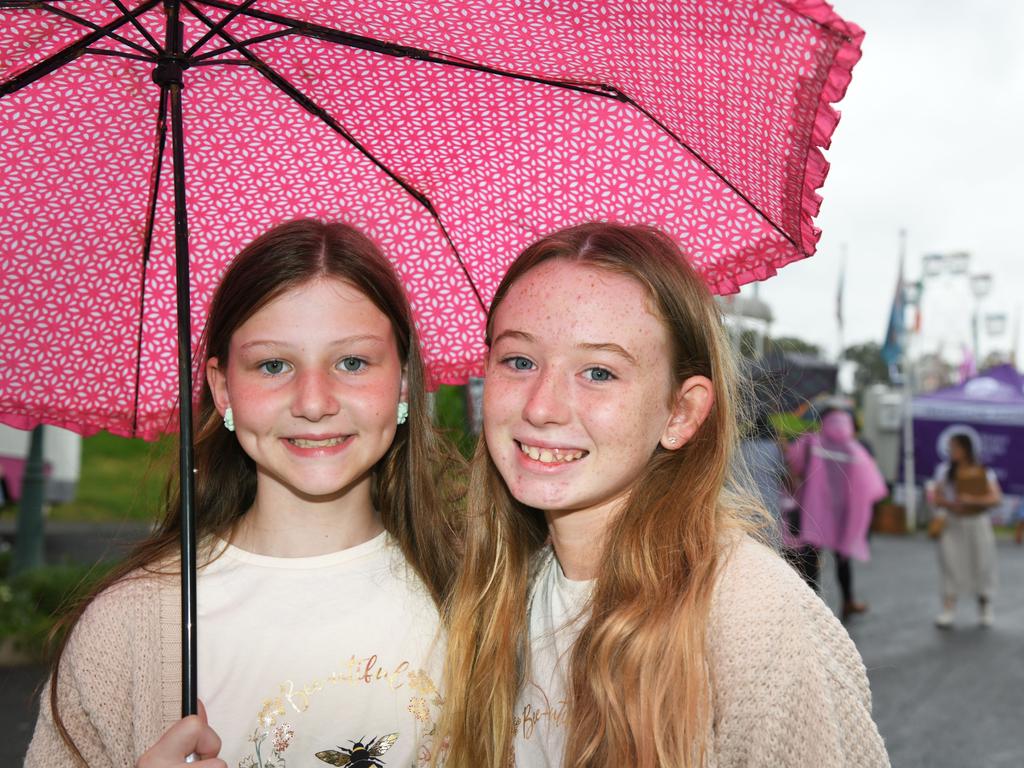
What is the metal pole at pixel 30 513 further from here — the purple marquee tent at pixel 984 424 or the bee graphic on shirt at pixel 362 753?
the purple marquee tent at pixel 984 424

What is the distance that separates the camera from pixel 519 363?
7.38 ft

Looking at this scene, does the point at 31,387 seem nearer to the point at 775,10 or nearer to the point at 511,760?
the point at 511,760

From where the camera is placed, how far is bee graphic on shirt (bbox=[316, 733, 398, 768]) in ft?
7.25

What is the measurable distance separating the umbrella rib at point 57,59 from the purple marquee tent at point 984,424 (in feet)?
77.0

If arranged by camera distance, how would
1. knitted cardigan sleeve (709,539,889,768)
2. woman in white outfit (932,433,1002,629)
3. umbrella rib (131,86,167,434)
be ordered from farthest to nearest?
woman in white outfit (932,433,1002,629) < umbrella rib (131,86,167,434) < knitted cardigan sleeve (709,539,889,768)

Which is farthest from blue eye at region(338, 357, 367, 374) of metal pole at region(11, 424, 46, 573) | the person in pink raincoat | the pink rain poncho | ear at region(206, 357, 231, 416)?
the pink rain poncho

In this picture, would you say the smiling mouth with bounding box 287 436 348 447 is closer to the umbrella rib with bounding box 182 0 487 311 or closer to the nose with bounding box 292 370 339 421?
the nose with bounding box 292 370 339 421

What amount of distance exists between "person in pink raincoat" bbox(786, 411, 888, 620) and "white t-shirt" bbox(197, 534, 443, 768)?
7.67 m

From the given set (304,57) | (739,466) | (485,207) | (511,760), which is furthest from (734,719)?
(304,57)

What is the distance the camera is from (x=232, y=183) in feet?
8.39

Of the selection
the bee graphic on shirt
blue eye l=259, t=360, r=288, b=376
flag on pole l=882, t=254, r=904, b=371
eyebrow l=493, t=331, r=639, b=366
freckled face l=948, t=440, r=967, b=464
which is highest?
flag on pole l=882, t=254, r=904, b=371

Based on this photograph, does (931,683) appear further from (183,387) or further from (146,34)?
(146,34)

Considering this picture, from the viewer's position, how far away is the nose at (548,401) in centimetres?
210

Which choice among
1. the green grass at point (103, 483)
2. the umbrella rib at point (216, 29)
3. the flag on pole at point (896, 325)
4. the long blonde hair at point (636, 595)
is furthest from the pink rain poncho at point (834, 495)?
the flag on pole at point (896, 325)
